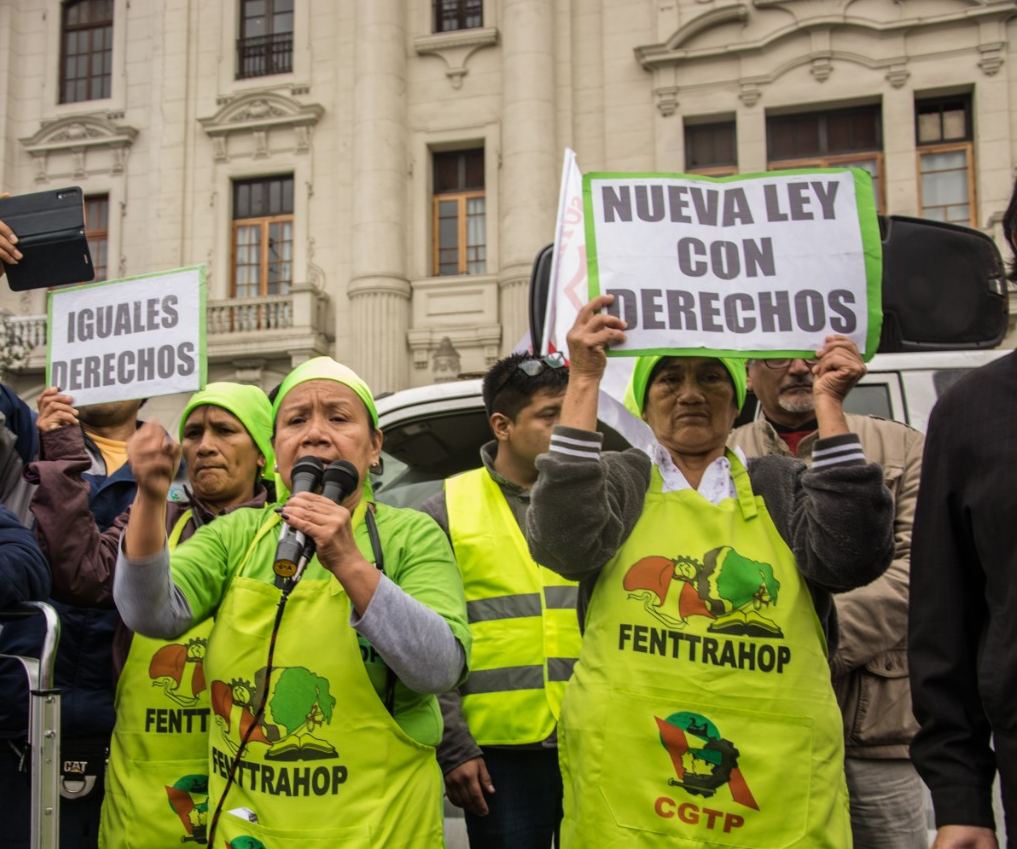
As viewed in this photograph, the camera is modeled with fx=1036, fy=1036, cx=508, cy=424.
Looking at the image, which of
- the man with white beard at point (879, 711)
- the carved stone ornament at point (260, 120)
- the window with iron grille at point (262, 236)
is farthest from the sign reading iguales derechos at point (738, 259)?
the carved stone ornament at point (260, 120)

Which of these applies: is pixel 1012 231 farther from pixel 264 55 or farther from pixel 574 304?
pixel 264 55

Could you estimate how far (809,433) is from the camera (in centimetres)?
330

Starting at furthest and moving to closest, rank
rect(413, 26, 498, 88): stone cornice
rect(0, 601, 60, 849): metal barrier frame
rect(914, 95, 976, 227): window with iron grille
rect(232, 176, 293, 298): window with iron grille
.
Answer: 1. rect(232, 176, 293, 298): window with iron grille
2. rect(413, 26, 498, 88): stone cornice
3. rect(914, 95, 976, 227): window with iron grille
4. rect(0, 601, 60, 849): metal barrier frame

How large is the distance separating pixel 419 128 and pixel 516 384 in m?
15.4

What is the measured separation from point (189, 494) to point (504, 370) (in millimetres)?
1033

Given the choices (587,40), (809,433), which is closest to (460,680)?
(809,433)

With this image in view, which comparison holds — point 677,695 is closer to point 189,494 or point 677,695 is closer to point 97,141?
point 189,494

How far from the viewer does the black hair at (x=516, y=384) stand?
3205 mm

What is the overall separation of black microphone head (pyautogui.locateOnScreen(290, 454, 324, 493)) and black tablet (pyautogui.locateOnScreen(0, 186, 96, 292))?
1333 millimetres

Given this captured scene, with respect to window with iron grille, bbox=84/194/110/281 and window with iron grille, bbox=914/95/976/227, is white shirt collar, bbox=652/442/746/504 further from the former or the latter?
window with iron grille, bbox=84/194/110/281

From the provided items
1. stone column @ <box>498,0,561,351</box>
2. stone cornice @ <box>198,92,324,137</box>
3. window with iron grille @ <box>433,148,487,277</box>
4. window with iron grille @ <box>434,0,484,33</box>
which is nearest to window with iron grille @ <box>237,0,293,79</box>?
stone cornice @ <box>198,92,324,137</box>

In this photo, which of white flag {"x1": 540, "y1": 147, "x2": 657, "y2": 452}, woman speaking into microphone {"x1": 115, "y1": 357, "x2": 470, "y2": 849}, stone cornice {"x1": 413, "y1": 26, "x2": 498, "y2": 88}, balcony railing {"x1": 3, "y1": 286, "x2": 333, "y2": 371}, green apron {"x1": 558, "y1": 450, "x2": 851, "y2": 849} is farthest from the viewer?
stone cornice {"x1": 413, "y1": 26, "x2": 498, "y2": 88}

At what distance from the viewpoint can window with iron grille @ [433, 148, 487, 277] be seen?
695 inches

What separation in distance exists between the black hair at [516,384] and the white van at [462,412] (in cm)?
85
